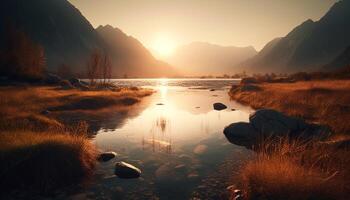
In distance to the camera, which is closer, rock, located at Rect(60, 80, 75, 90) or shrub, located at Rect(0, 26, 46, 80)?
rock, located at Rect(60, 80, 75, 90)

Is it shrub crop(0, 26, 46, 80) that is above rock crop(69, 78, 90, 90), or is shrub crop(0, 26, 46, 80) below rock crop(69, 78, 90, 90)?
above

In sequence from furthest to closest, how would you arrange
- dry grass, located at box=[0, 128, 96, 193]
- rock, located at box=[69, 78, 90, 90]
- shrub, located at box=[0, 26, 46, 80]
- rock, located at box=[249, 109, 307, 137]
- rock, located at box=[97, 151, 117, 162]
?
rock, located at box=[69, 78, 90, 90] → shrub, located at box=[0, 26, 46, 80] → rock, located at box=[249, 109, 307, 137] → rock, located at box=[97, 151, 117, 162] → dry grass, located at box=[0, 128, 96, 193]

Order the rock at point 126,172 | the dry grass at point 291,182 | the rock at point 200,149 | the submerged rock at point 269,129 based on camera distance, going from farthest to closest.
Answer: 1. the submerged rock at point 269,129
2. the rock at point 200,149
3. the rock at point 126,172
4. the dry grass at point 291,182

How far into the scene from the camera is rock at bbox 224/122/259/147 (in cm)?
2039

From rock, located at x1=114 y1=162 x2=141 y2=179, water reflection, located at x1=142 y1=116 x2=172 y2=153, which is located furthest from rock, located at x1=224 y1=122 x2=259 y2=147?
rock, located at x1=114 y1=162 x2=141 y2=179

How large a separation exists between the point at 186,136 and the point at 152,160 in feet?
24.9

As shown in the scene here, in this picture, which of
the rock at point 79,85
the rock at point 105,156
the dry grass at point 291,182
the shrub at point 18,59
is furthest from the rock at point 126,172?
the shrub at point 18,59

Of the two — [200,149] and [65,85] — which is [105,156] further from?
[65,85]

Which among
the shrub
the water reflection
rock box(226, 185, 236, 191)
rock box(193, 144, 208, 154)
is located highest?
the shrub

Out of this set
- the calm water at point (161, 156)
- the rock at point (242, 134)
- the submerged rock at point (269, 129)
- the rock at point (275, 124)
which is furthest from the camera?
the rock at point (242, 134)

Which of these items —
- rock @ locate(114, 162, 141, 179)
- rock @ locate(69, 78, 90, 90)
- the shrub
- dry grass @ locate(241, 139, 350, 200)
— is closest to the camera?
dry grass @ locate(241, 139, 350, 200)

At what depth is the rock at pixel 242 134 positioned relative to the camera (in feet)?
66.9

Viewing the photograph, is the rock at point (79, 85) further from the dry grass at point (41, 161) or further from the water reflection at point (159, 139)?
the dry grass at point (41, 161)

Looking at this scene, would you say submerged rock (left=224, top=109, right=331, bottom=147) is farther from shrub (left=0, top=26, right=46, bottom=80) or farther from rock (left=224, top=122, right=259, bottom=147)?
shrub (left=0, top=26, right=46, bottom=80)
